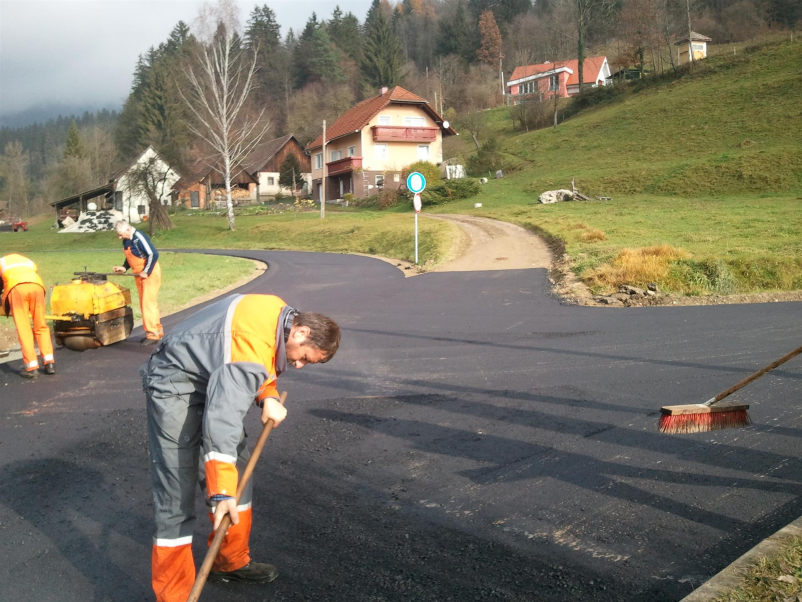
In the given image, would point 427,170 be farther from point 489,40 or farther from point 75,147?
point 489,40

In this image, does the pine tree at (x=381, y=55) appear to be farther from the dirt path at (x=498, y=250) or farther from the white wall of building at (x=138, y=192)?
the dirt path at (x=498, y=250)

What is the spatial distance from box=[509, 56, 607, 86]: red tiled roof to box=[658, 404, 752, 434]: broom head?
85.1 m

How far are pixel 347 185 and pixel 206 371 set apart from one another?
56.4 meters

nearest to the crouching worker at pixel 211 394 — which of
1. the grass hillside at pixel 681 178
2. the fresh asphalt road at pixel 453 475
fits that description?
the fresh asphalt road at pixel 453 475

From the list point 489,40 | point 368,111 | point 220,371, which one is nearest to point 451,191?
point 368,111

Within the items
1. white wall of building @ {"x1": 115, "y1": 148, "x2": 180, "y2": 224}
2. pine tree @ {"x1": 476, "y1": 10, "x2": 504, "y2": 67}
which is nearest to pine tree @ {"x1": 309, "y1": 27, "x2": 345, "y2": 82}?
pine tree @ {"x1": 476, "y1": 10, "x2": 504, "y2": 67}

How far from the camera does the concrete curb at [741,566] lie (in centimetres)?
326

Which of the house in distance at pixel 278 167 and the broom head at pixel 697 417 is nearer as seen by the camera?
the broom head at pixel 697 417

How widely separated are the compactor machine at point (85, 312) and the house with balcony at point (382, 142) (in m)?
45.3

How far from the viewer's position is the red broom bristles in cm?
486

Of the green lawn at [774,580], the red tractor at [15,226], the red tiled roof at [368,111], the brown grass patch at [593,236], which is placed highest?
the red tiled roof at [368,111]

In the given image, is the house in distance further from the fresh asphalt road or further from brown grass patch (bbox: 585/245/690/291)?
the fresh asphalt road

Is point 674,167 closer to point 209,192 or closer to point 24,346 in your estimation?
point 24,346

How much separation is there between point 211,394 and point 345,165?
2134 inches
